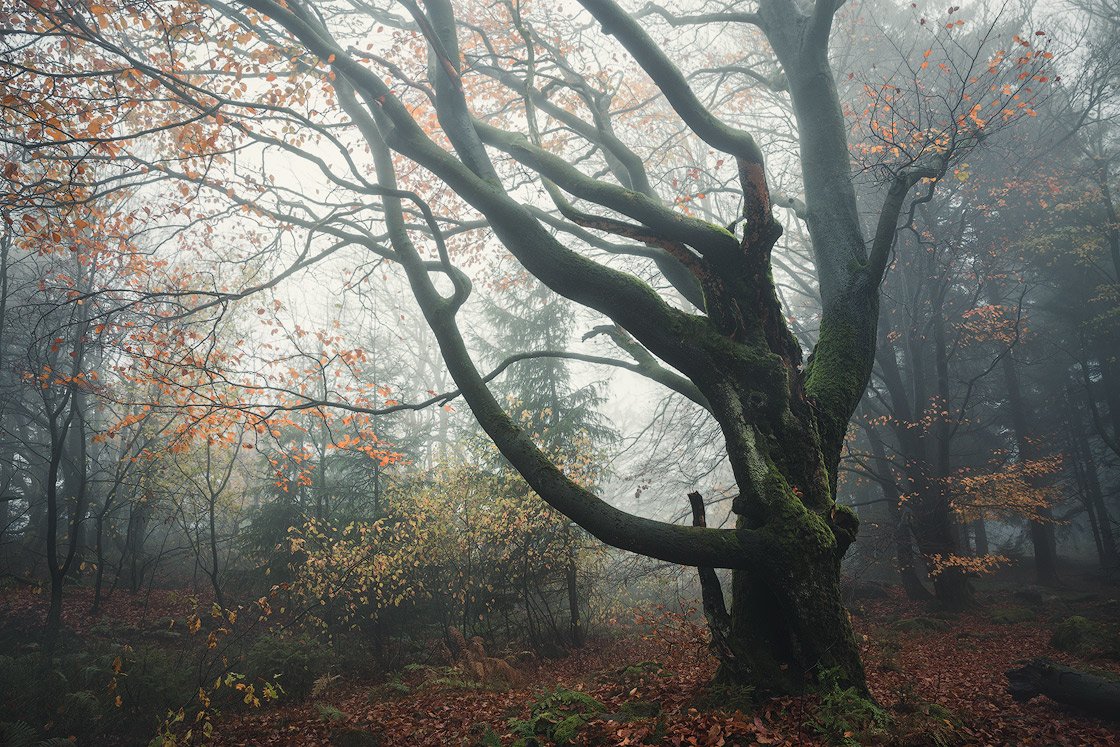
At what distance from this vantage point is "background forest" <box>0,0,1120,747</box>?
4695 millimetres

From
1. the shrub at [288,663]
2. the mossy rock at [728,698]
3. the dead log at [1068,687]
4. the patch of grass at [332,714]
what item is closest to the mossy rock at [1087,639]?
the dead log at [1068,687]

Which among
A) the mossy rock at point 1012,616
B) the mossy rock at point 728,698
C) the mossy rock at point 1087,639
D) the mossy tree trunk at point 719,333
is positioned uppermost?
the mossy tree trunk at point 719,333

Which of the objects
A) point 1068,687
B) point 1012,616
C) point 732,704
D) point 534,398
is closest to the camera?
point 732,704

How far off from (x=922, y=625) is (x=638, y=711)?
873cm

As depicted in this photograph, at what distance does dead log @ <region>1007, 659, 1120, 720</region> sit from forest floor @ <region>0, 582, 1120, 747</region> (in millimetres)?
115

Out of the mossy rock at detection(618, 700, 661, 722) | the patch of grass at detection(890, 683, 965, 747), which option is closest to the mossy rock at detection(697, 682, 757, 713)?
the mossy rock at detection(618, 700, 661, 722)

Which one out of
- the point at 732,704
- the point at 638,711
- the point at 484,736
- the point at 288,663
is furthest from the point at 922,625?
the point at 288,663

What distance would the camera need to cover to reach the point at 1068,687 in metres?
5.29

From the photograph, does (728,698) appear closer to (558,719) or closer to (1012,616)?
(558,719)

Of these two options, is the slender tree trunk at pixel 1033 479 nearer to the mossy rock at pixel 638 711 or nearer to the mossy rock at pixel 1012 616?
the mossy rock at pixel 1012 616

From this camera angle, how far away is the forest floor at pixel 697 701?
12.5ft

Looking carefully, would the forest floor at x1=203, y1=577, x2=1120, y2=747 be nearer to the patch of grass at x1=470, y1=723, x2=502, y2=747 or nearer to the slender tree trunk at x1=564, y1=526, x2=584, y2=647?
the patch of grass at x1=470, y1=723, x2=502, y2=747

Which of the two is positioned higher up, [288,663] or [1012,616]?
[288,663]

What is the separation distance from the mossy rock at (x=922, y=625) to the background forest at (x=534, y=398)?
0.09 meters
